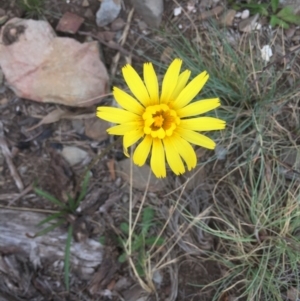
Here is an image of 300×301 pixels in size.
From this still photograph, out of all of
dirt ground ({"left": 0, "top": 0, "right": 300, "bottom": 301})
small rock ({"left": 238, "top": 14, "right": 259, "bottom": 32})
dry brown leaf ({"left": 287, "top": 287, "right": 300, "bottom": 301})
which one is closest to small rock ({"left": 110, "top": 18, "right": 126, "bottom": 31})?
dirt ground ({"left": 0, "top": 0, "right": 300, "bottom": 301})

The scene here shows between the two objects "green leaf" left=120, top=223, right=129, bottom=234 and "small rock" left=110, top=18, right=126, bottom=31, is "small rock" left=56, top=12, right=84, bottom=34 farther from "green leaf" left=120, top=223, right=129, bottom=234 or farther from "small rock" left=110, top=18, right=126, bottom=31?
"green leaf" left=120, top=223, right=129, bottom=234

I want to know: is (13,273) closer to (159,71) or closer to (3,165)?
(3,165)

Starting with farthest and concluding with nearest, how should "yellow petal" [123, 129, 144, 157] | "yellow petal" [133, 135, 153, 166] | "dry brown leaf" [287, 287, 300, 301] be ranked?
"dry brown leaf" [287, 287, 300, 301] < "yellow petal" [133, 135, 153, 166] < "yellow petal" [123, 129, 144, 157]

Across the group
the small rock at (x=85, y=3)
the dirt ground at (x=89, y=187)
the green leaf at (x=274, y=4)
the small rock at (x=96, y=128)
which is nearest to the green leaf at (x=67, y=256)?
the dirt ground at (x=89, y=187)

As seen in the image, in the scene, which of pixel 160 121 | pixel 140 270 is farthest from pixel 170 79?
pixel 140 270

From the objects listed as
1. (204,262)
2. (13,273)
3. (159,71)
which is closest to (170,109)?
(159,71)

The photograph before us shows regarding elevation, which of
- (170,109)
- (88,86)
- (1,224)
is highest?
(170,109)

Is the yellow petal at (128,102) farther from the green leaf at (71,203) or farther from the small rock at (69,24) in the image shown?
the small rock at (69,24)
